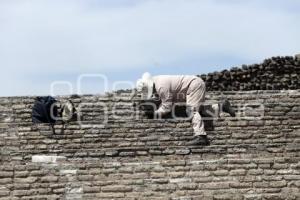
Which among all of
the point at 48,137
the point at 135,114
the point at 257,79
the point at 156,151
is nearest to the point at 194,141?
the point at 156,151

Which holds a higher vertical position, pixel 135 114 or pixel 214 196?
pixel 135 114

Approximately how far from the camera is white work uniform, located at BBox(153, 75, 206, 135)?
32.0ft

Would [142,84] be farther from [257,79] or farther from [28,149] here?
[257,79]

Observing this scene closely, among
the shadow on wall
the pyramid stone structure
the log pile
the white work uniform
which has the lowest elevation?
the pyramid stone structure

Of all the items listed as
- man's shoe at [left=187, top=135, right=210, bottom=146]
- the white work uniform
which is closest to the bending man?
the white work uniform

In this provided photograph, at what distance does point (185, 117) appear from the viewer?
9766mm

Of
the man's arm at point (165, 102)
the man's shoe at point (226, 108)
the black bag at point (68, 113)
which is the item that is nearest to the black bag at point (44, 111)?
the black bag at point (68, 113)

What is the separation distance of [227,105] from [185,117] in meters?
0.66

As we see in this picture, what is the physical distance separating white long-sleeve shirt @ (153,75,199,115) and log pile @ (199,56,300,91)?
25.7 feet

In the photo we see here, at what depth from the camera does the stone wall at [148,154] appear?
8.22 meters

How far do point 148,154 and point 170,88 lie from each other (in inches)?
51.1

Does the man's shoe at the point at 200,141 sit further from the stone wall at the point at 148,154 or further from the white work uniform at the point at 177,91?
the white work uniform at the point at 177,91

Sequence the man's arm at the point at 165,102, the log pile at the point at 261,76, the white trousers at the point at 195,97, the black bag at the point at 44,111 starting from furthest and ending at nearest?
the log pile at the point at 261,76, the black bag at the point at 44,111, the man's arm at the point at 165,102, the white trousers at the point at 195,97

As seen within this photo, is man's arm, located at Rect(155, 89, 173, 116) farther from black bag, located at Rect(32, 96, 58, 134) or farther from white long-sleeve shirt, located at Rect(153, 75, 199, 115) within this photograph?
black bag, located at Rect(32, 96, 58, 134)
